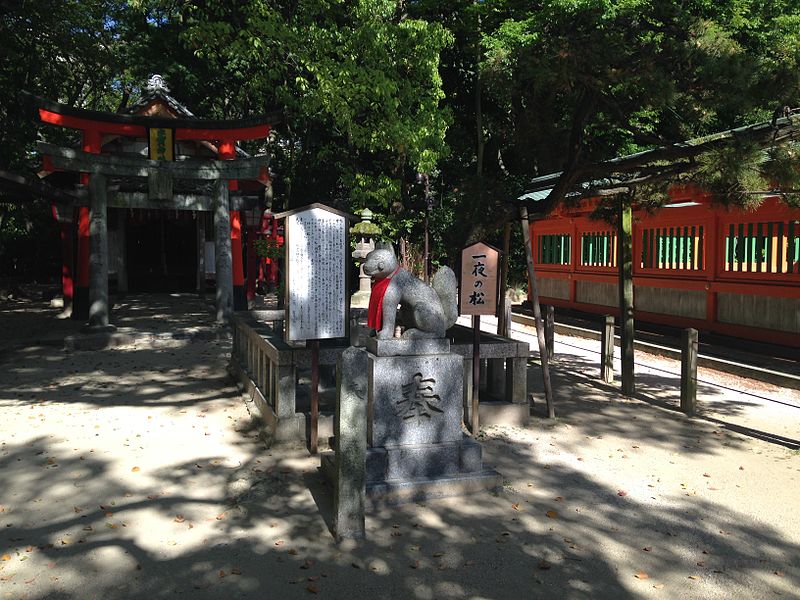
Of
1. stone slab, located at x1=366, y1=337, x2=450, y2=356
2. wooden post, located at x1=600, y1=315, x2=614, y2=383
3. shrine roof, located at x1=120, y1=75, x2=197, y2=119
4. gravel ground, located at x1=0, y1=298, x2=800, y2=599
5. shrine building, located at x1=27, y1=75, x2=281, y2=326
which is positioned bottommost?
gravel ground, located at x1=0, y1=298, x2=800, y2=599

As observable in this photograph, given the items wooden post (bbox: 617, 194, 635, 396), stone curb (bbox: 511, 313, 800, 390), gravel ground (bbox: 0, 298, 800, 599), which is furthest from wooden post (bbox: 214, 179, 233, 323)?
stone curb (bbox: 511, 313, 800, 390)

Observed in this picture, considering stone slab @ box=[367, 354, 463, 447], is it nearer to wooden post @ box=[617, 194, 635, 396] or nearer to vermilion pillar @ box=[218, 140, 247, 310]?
wooden post @ box=[617, 194, 635, 396]

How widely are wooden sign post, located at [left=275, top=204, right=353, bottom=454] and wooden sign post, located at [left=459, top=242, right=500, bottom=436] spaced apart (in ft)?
4.93

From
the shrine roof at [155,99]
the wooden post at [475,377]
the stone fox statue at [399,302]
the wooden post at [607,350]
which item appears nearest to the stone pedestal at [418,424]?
the stone fox statue at [399,302]

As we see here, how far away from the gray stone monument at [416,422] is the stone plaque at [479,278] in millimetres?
1487

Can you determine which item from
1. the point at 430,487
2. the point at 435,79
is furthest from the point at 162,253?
the point at 430,487

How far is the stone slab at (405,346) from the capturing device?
5.71 metres

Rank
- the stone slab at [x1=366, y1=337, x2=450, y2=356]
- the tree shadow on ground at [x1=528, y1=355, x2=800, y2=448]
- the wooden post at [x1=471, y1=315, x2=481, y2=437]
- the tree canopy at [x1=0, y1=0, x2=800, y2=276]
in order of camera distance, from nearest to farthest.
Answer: the stone slab at [x1=366, y1=337, x2=450, y2=356] → the tree canopy at [x1=0, y1=0, x2=800, y2=276] → the wooden post at [x1=471, y1=315, x2=481, y2=437] → the tree shadow on ground at [x1=528, y1=355, x2=800, y2=448]

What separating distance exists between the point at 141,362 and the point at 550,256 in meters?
13.7

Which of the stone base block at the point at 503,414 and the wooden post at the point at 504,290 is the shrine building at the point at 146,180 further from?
the stone base block at the point at 503,414

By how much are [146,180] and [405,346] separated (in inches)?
478

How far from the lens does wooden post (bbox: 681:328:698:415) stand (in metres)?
8.23

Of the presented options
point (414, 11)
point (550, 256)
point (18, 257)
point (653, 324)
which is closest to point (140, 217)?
point (18, 257)

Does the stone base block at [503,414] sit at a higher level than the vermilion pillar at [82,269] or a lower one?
lower
